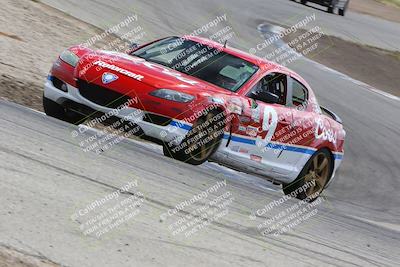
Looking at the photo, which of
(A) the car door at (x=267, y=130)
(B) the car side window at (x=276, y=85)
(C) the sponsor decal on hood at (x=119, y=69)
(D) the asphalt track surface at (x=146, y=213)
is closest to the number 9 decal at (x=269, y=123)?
(A) the car door at (x=267, y=130)

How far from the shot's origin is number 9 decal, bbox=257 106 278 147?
8.79 m

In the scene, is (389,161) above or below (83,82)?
below

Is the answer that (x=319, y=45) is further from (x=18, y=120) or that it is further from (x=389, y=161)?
(x=18, y=120)

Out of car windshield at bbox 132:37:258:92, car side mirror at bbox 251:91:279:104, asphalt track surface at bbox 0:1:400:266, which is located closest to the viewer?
asphalt track surface at bbox 0:1:400:266

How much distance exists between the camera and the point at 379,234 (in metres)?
7.90

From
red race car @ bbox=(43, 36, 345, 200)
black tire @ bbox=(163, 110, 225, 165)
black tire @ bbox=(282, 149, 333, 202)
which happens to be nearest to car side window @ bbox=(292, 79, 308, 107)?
red race car @ bbox=(43, 36, 345, 200)

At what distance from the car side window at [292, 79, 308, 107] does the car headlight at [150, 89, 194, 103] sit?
78.6 inches

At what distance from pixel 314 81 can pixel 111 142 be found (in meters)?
11.5

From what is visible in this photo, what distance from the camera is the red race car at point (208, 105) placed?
26.1 feet

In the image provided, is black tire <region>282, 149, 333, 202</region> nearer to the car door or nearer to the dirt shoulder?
the car door

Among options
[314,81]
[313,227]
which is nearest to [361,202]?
[313,227]

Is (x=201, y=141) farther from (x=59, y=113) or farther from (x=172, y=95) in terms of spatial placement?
(x=59, y=113)

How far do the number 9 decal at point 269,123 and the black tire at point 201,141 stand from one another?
0.73 meters

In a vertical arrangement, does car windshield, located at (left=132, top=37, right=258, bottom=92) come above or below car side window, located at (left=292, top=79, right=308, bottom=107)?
above
